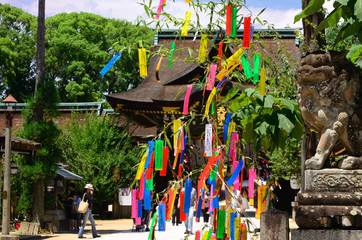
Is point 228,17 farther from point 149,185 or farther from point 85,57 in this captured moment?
point 85,57

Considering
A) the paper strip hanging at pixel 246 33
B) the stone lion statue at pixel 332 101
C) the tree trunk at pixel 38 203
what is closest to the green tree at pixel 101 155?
the tree trunk at pixel 38 203

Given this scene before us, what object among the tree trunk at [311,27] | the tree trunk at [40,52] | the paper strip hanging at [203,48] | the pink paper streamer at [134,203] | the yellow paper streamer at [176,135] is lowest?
the pink paper streamer at [134,203]

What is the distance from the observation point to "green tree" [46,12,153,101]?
4469 cm

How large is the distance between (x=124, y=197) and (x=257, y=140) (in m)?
24.0

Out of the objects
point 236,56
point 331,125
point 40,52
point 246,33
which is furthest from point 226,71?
point 40,52

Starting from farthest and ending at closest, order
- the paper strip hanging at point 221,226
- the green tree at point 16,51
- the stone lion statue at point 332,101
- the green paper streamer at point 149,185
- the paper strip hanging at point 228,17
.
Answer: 1. the green tree at point 16,51
2. the green paper streamer at point 149,185
3. the paper strip hanging at point 221,226
4. the paper strip hanging at point 228,17
5. the stone lion statue at point 332,101

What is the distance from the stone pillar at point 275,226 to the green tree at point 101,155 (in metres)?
22.1

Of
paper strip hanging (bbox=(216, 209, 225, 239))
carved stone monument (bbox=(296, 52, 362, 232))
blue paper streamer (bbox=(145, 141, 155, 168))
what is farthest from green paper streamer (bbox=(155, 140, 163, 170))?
carved stone monument (bbox=(296, 52, 362, 232))

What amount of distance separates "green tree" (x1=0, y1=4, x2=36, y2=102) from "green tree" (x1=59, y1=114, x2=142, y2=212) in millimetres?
16450

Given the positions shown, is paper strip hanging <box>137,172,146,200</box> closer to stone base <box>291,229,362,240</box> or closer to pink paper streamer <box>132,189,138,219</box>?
pink paper streamer <box>132,189,138,219</box>

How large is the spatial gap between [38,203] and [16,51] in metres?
25.6

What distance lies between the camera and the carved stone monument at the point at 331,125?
582cm

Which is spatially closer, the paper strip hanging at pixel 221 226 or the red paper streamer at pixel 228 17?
the red paper streamer at pixel 228 17

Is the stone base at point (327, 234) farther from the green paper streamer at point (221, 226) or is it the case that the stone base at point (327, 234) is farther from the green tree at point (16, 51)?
the green tree at point (16, 51)
